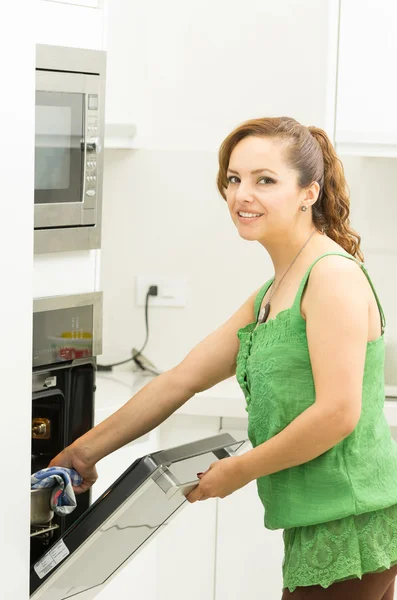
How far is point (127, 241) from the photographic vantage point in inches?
116

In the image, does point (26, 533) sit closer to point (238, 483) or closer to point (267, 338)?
point (238, 483)

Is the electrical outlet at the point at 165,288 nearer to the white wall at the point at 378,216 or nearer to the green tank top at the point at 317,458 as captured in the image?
the white wall at the point at 378,216

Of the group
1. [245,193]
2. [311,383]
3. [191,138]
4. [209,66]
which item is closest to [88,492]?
[311,383]

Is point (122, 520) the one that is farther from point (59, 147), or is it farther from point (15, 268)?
point (59, 147)

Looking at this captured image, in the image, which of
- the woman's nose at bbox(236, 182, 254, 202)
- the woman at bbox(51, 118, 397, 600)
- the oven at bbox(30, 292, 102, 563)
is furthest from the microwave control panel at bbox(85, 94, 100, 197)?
the woman's nose at bbox(236, 182, 254, 202)

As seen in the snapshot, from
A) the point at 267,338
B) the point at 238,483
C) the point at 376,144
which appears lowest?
the point at 238,483

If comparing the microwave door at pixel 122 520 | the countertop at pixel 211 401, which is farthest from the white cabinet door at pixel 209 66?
the microwave door at pixel 122 520

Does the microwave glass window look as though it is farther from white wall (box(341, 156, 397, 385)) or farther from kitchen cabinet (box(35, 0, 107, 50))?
white wall (box(341, 156, 397, 385))

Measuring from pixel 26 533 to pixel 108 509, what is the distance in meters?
0.24

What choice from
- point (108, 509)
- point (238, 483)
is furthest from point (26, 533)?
point (238, 483)

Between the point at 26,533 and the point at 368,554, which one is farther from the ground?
the point at 26,533

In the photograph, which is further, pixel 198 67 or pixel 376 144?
pixel 198 67

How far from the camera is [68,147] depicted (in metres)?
1.86

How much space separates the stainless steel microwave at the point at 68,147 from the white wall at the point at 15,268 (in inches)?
31.8
